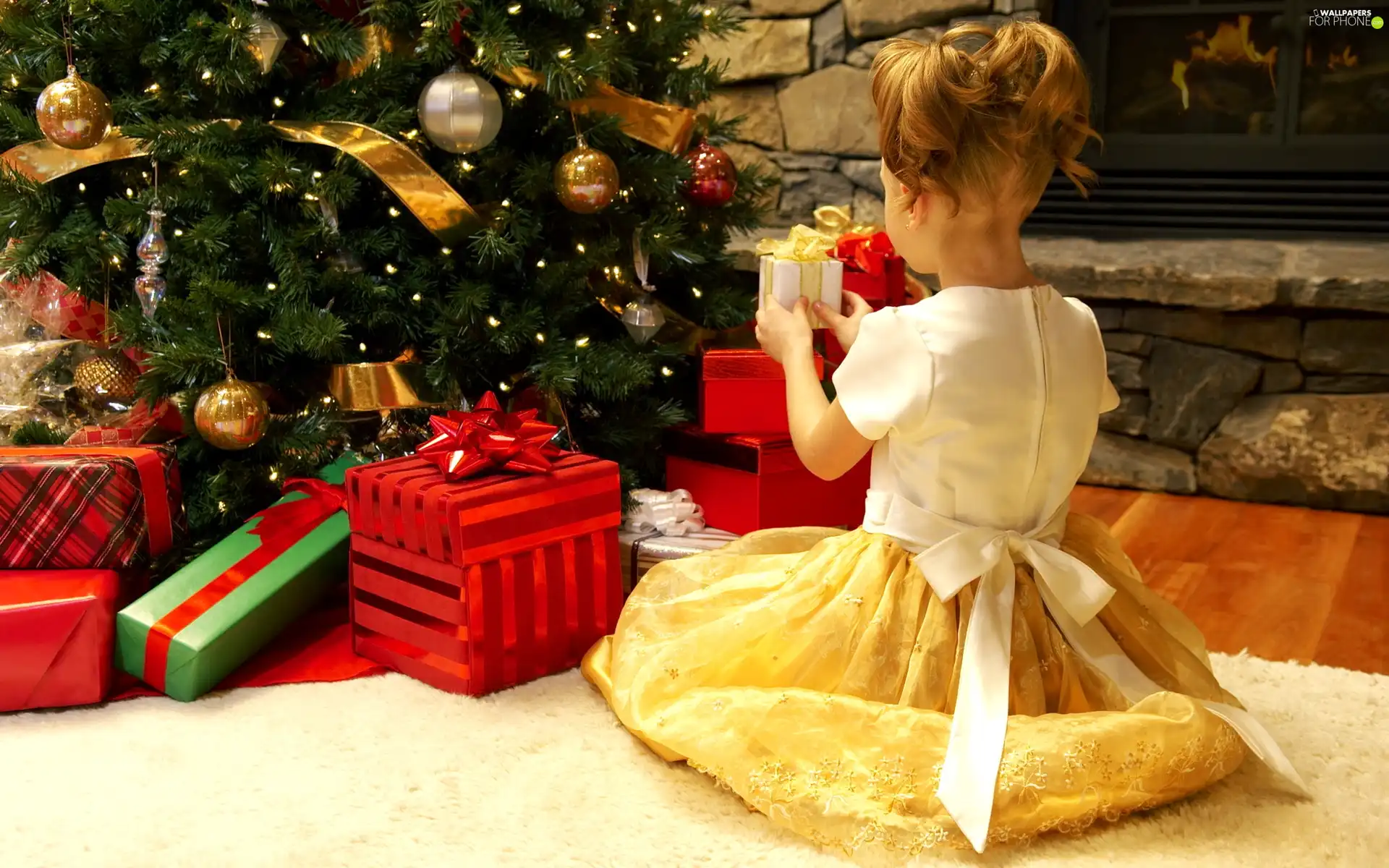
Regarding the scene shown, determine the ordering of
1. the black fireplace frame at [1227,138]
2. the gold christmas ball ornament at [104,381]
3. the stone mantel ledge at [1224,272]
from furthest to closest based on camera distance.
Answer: the black fireplace frame at [1227,138] < the stone mantel ledge at [1224,272] < the gold christmas ball ornament at [104,381]

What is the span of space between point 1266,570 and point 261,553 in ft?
5.45

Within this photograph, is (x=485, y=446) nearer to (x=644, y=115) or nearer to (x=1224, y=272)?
(x=644, y=115)

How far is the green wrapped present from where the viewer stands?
5.63 ft

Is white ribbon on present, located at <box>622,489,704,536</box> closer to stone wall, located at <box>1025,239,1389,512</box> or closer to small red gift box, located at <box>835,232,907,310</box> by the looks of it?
small red gift box, located at <box>835,232,907,310</box>

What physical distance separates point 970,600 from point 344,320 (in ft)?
3.41

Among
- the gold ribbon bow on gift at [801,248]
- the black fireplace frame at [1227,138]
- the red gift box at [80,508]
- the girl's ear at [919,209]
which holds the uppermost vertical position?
the black fireplace frame at [1227,138]

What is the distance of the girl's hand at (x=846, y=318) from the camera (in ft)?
5.62

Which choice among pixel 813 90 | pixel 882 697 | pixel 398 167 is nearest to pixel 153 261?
pixel 398 167

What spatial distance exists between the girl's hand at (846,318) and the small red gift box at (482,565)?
359mm

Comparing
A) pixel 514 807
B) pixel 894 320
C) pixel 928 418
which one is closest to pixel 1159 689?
pixel 928 418

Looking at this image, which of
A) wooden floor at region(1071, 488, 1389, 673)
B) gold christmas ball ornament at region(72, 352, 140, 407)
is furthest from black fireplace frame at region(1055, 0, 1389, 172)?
gold christmas ball ornament at region(72, 352, 140, 407)

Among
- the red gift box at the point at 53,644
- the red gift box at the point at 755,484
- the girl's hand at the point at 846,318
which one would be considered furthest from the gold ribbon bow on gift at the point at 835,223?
the red gift box at the point at 53,644

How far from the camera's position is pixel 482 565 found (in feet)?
5.57

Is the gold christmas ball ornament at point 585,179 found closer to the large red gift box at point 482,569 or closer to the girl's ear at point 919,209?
the large red gift box at point 482,569
